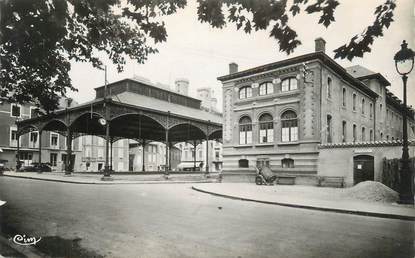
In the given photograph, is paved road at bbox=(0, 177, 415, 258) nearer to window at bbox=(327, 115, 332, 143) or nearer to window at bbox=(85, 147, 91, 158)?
window at bbox=(327, 115, 332, 143)

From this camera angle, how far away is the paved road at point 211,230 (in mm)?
5477

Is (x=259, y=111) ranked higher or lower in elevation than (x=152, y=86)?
lower

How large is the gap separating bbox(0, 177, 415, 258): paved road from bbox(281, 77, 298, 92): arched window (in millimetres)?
13417

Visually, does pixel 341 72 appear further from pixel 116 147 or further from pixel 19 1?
pixel 116 147

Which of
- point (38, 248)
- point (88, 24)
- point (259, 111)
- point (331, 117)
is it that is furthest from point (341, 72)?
point (38, 248)

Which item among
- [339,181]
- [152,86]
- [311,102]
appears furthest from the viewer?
[152,86]

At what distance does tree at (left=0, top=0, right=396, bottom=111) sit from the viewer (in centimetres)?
456

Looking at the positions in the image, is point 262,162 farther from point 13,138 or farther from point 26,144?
point 13,138

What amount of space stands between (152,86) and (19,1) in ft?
89.6

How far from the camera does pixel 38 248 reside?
17.8 feet

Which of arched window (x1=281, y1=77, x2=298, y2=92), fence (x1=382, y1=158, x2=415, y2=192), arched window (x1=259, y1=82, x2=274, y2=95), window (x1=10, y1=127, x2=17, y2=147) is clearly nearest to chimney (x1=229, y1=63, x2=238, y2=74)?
arched window (x1=259, y1=82, x2=274, y2=95)

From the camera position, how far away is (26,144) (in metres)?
44.8

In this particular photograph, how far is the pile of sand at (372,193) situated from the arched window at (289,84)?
999 centimetres

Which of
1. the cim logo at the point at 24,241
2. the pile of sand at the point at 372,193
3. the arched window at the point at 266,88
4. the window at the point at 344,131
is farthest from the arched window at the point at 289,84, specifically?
the cim logo at the point at 24,241
